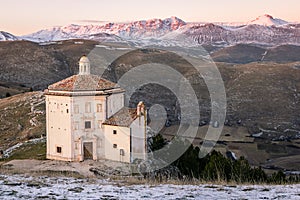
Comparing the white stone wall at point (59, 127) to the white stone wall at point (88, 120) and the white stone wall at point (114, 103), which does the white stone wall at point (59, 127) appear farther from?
the white stone wall at point (114, 103)

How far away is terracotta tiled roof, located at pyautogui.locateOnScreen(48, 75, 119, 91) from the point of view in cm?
3559

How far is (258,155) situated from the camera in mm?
81312

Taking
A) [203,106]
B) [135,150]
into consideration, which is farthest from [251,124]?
[135,150]

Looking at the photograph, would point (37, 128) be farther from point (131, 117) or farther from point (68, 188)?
point (68, 188)

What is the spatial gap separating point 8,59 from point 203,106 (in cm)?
7149

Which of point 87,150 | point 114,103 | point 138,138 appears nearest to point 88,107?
point 114,103

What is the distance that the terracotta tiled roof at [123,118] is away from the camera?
35344mm

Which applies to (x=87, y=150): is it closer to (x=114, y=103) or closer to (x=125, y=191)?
(x=114, y=103)

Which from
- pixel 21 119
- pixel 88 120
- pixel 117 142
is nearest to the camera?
pixel 117 142

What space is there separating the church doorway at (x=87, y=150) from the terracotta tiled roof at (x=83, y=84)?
4831mm

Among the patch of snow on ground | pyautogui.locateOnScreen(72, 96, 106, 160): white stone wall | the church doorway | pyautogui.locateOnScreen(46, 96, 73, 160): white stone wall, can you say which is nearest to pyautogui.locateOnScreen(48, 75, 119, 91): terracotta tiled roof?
pyautogui.locateOnScreen(72, 96, 106, 160): white stone wall

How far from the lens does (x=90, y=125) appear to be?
3612cm

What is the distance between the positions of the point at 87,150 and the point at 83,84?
5.82 m

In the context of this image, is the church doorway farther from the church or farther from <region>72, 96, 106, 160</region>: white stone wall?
<region>72, 96, 106, 160</region>: white stone wall
